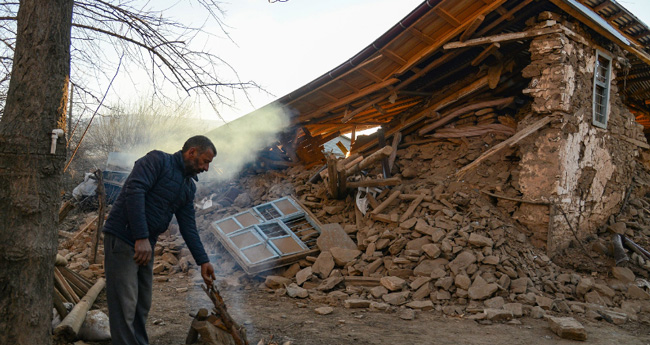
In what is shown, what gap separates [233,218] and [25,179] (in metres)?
6.31

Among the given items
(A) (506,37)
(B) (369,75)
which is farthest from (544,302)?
(B) (369,75)

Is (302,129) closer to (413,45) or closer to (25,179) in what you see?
(413,45)

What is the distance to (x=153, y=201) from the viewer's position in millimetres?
3352

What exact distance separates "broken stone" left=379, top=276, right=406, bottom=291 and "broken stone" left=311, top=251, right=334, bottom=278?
103 centimetres

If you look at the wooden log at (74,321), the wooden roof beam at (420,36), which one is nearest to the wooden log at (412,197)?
the wooden roof beam at (420,36)

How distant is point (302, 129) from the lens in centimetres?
1203

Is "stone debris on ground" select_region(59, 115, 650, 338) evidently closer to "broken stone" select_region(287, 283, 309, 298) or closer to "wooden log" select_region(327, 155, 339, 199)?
"broken stone" select_region(287, 283, 309, 298)

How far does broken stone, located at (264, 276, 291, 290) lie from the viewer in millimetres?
7119

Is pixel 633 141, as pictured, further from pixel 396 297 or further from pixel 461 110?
pixel 396 297

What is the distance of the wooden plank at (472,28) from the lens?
7.47 m

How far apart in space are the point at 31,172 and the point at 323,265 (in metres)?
5.18

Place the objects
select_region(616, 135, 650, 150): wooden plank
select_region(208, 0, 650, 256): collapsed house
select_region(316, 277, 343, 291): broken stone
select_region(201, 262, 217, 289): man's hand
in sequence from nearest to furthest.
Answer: select_region(201, 262, 217, 289): man's hand
select_region(316, 277, 343, 291): broken stone
select_region(208, 0, 650, 256): collapsed house
select_region(616, 135, 650, 150): wooden plank

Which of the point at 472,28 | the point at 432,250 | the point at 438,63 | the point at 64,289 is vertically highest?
the point at 472,28

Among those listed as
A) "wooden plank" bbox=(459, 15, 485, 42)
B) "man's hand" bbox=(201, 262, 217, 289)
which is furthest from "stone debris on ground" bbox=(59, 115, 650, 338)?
"man's hand" bbox=(201, 262, 217, 289)
